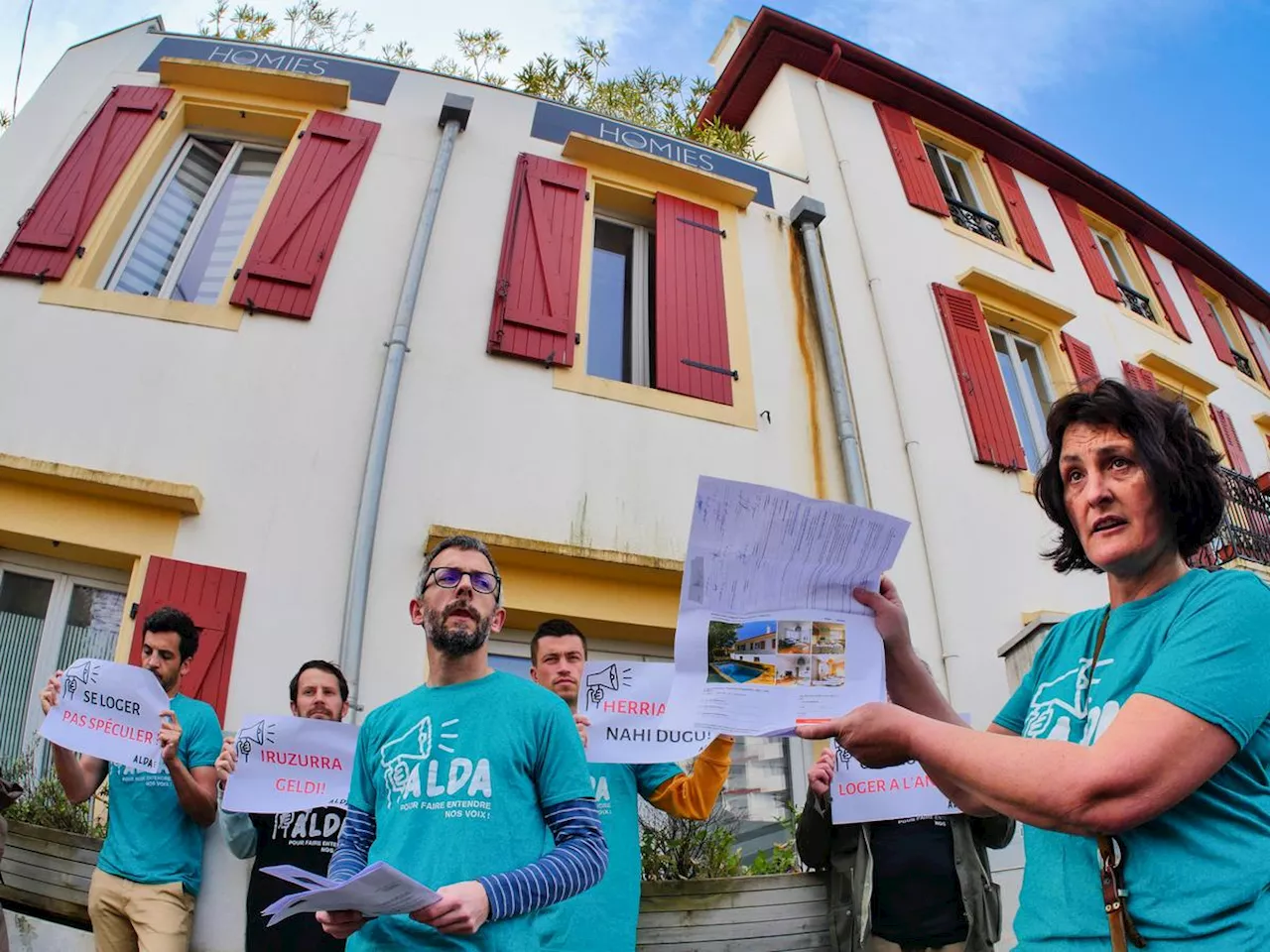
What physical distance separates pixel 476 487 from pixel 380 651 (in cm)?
117

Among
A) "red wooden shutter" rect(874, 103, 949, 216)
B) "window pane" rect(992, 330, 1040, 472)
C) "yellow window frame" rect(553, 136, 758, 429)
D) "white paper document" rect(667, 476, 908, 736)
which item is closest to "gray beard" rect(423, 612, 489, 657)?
"white paper document" rect(667, 476, 908, 736)

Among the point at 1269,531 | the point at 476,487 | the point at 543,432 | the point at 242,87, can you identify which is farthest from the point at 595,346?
the point at 1269,531

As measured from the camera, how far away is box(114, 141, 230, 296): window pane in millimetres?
6008

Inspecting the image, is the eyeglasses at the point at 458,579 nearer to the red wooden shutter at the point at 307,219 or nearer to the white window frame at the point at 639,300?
the red wooden shutter at the point at 307,219

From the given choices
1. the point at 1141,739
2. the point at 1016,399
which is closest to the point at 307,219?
the point at 1141,739

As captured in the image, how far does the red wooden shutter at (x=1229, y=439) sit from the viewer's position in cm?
1025

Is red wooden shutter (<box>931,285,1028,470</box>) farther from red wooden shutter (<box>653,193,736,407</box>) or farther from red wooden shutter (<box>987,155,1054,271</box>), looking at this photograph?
red wooden shutter (<box>653,193,736,407</box>)

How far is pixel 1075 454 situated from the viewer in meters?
1.58

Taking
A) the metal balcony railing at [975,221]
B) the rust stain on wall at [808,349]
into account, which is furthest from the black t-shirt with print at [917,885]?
the metal balcony railing at [975,221]

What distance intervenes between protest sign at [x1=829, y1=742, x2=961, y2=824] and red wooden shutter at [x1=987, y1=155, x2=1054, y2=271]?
7.74 metres

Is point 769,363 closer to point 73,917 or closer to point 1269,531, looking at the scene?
point 73,917

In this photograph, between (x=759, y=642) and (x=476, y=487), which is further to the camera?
(x=476, y=487)

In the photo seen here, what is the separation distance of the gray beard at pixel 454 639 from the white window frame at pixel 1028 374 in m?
7.26

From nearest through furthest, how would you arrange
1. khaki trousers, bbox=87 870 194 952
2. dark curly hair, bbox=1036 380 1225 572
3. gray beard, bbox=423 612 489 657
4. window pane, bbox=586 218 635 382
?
1. dark curly hair, bbox=1036 380 1225 572
2. gray beard, bbox=423 612 489 657
3. khaki trousers, bbox=87 870 194 952
4. window pane, bbox=586 218 635 382
